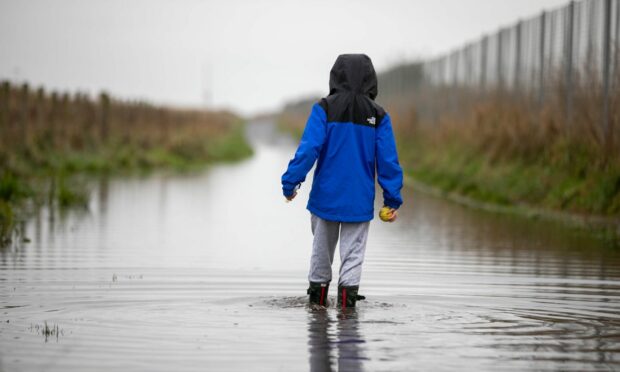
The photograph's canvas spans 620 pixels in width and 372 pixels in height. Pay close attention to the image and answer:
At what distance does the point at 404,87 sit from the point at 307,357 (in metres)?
40.0

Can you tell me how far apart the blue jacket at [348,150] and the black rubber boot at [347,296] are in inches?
19.7

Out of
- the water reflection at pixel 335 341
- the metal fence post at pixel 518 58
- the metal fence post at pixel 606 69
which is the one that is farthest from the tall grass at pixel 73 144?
the metal fence post at pixel 518 58

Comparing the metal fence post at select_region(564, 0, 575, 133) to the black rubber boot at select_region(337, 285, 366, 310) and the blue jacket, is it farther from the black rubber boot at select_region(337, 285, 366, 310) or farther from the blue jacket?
the black rubber boot at select_region(337, 285, 366, 310)

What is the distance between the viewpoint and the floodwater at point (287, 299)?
6750 mm

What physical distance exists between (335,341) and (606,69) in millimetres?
12954

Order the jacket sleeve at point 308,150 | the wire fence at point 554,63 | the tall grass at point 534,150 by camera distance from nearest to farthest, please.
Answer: the jacket sleeve at point 308,150 < the tall grass at point 534,150 < the wire fence at point 554,63

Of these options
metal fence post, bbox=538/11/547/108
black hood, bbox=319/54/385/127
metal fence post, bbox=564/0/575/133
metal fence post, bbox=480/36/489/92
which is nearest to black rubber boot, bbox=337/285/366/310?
black hood, bbox=319/54/385/127

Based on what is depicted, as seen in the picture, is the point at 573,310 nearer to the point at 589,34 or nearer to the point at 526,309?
the point at 526,309

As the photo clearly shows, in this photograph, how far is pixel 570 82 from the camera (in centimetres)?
2109

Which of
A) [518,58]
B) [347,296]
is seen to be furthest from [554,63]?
[347,296]

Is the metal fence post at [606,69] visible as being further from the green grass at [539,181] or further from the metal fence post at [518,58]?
the metal fence post at [518,58]

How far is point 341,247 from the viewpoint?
28.7 ft

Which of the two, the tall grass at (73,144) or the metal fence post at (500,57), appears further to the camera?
the metal fence post at (500,57)

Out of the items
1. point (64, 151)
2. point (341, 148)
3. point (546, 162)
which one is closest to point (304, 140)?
point (341, 148)
